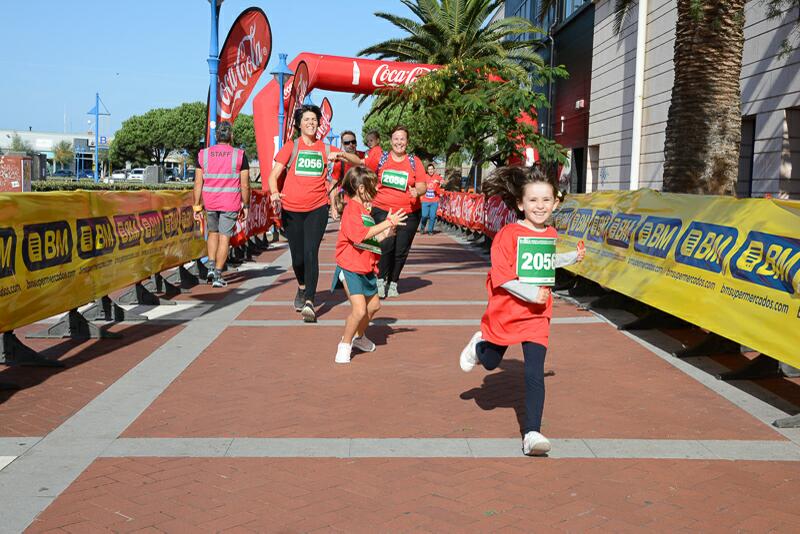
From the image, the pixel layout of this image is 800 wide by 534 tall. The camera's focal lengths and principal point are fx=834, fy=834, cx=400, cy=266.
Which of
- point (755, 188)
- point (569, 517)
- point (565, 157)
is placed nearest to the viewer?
point (569, 517)

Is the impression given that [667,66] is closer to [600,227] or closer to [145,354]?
[600,227]

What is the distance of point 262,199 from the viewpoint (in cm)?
1777

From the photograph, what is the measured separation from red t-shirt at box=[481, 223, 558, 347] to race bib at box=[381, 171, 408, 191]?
5.16m

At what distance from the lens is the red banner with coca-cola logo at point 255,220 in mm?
14260

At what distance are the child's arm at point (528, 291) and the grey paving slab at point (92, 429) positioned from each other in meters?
2.37

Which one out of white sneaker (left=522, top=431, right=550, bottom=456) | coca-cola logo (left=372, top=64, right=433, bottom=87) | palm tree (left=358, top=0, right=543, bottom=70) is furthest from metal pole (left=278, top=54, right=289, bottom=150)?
white sneaker (left=522, top=431, right=550, bottom=456)

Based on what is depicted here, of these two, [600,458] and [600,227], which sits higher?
[600,227]

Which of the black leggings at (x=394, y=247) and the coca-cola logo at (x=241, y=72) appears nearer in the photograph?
the black leggings at (x=394, y=247)

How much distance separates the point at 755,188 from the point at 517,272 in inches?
529

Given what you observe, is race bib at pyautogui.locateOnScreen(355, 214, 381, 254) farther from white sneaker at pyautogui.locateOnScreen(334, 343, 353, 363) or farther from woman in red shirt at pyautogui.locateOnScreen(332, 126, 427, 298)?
woman in red shirt at pyautogui.locateOnScreen(332, 126, 427, 298)

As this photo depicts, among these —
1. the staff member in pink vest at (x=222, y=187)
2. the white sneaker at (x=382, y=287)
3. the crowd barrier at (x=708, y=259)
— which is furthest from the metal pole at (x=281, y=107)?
the crowd barrier at (x=708, y=259)

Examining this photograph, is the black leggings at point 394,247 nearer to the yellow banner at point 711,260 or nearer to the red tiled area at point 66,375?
the yellow banner at point 711,260

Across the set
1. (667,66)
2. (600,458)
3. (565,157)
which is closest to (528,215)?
(600,458)

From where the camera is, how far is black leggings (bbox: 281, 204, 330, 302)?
28.3 feet
